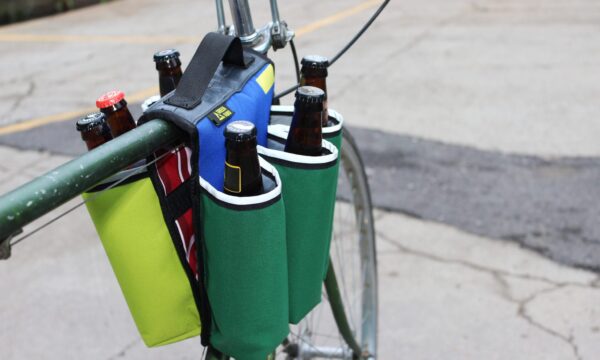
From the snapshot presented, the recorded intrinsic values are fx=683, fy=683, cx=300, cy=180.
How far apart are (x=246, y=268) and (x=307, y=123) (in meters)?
0.32

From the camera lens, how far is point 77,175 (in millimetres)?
946

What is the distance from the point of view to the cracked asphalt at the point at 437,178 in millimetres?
2832

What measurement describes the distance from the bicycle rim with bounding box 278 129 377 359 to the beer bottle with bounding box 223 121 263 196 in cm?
78

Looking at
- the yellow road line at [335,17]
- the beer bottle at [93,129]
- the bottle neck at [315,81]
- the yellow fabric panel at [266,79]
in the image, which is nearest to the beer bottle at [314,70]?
the bottle neck at [315,81]

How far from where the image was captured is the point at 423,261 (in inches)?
128

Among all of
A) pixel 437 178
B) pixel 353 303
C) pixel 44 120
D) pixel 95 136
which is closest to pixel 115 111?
pixel 95 136

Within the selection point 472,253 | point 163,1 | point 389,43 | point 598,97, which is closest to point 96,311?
point 472,253

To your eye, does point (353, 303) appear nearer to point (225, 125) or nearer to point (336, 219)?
point (336, 219)

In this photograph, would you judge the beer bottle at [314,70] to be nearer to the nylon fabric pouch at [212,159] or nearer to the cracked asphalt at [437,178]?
the nylon fabric pouch at [212,159]

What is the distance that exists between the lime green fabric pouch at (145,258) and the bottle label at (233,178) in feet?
0.42

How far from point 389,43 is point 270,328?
613 cm

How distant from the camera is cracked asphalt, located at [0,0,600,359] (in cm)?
283

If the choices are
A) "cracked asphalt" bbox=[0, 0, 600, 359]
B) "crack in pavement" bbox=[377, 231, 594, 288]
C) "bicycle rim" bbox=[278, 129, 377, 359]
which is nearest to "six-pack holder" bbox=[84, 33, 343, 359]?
"bicycle rim" bbox=[278, 129, 377, 359]

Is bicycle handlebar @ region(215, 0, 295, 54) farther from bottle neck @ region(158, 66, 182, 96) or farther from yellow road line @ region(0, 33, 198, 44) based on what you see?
yellow road line @ region(0, 33, 198, 44)
